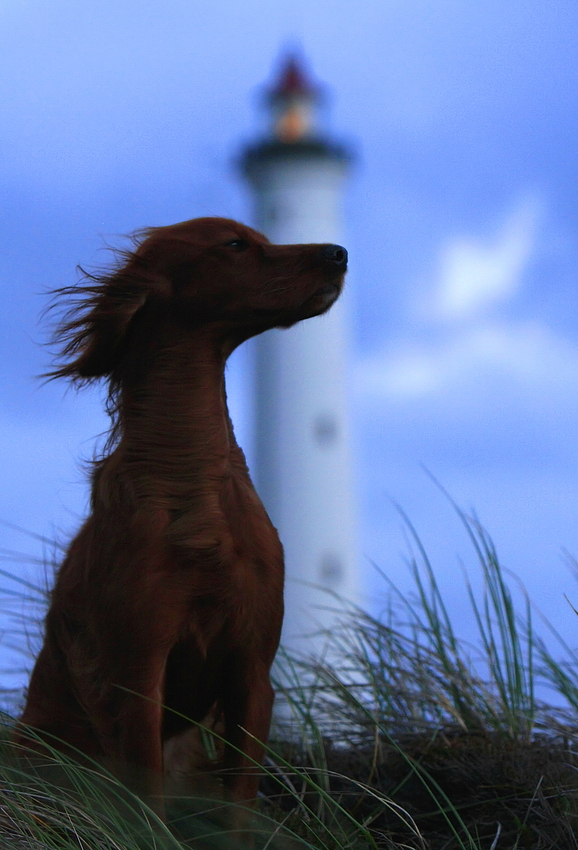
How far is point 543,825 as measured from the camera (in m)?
2.87

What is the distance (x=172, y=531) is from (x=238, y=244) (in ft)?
2.78

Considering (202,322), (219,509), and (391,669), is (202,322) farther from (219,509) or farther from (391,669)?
(391,669)

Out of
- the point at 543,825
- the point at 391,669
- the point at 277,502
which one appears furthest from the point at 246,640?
the point at 277,502

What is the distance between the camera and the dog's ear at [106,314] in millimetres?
2703

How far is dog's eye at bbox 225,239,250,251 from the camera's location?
2719mm

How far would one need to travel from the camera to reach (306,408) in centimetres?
1725

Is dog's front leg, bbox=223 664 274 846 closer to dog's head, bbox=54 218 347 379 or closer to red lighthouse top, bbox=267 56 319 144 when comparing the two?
dog's head, bbox=54 218 347 379

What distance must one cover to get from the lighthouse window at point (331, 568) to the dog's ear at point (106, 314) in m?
14.4

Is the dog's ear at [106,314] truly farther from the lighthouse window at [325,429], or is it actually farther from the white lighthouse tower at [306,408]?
the lighthouse window at [325,429]

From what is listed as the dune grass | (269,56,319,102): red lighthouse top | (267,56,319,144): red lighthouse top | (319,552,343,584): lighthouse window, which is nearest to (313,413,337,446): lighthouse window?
(319,552,343,584): lighthouse window

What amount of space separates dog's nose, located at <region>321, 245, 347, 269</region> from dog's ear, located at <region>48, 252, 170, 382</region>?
18.0 inches

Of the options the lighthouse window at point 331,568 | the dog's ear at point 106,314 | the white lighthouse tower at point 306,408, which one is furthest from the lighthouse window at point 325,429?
the dog's ear at point 106,314

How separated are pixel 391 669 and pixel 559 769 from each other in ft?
3.45

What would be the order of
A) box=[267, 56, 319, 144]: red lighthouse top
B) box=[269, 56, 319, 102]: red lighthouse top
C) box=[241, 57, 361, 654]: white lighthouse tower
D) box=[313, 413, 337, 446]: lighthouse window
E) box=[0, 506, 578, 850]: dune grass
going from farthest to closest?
box=[269, 56, 319, 102]: red lighthouse top, box=[267, 56, 319, 144]: red lighthouse top, box=[313, 413, 337, 446]: lighthouse window, box=[241, 57, 361, 654]: white lighthouse tower, box=[0, 506, 578, 850]: dune grass
